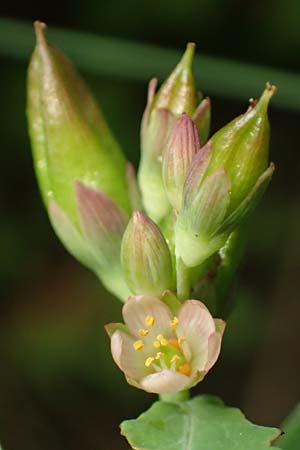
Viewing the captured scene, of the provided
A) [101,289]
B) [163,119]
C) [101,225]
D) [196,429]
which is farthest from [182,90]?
[101,289]

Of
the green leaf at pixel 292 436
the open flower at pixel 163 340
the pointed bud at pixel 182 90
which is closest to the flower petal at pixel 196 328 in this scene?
the open flower at pixel 163 340

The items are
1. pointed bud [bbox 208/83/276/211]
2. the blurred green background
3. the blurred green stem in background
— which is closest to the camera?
pointed bud [bbox 208/83/276/211]

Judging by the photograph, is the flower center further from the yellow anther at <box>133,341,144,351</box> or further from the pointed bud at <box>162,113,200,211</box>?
the pointed bud at <box>162,113,200,211</box>

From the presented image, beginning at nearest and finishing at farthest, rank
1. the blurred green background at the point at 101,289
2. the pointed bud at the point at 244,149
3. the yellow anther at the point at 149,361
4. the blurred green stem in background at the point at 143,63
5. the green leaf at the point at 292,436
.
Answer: the pointed bud at the point at 244,149 → the yellow anther at the point at 149,361 → the green leaf at the point at 292,436 → the blurred green stem in background at the point at 143,63 → the blurred green background at the point at 101,289

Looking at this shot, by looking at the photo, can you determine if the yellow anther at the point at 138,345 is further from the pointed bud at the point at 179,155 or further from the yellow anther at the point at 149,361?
the pointed bud at the point at 179,155

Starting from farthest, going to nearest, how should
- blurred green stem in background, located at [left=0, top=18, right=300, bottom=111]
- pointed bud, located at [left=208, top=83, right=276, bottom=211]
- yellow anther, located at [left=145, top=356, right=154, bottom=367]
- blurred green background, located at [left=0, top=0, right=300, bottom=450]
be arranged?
blurred green background, located at [left=0, top=0, right=300, bottom=450]
blurred green stem in background, located at [left=0, top=18, right=300, bottom=111]
yellow anther, located at [left=145, top=356, right=154, bottom=367]
pointed bud, located at [left=208, top=83, right=276, bottom=211]

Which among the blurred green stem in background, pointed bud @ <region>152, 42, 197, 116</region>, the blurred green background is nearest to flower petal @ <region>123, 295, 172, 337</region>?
pointed bud @ <region>152, 42, 197, 116</region>
